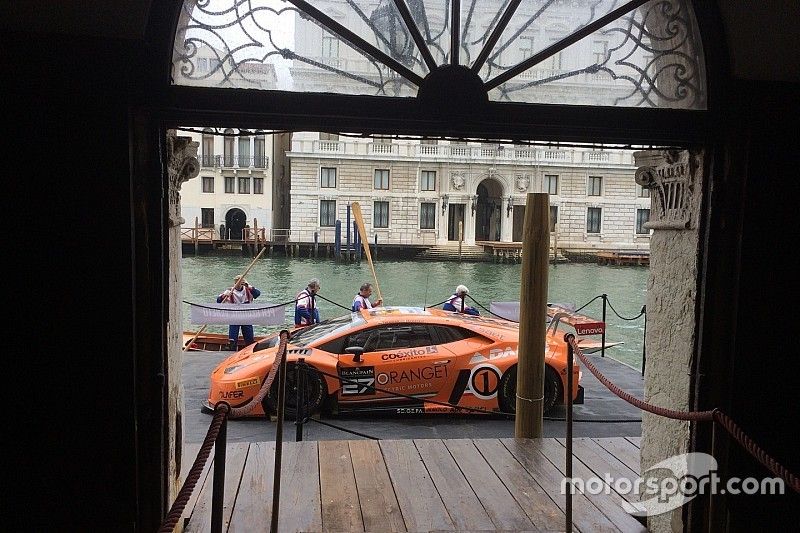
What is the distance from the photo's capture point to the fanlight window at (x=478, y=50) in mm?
2811

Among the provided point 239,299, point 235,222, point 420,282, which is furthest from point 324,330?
point 235,222

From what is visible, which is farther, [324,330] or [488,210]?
[488,210]

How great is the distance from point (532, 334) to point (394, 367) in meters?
2.34

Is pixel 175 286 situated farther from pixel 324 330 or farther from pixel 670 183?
pixel 324 330

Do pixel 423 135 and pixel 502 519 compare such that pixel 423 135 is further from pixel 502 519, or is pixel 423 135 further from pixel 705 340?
pixel 502 519

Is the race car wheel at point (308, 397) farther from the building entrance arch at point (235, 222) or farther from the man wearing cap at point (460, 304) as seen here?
the building entrance arch at point (235, 222)

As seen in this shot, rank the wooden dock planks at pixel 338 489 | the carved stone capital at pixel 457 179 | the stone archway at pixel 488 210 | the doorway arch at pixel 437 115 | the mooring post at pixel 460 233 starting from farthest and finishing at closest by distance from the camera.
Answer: the stone archway at pixel 488 210
the carved stone capital at pixel 457 179
the mooring post at pixel 460 233
the wooden dock planks at pixel 338 489
the doorway arch at pixel 437 115

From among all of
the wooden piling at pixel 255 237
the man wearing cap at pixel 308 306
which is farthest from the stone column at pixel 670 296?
the wooden piling at pixel 255 237

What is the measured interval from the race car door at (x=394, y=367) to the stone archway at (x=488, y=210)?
4004 cm

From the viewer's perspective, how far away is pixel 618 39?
3047 millimetres

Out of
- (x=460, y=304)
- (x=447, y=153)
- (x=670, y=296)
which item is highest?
(x=447, y=153)

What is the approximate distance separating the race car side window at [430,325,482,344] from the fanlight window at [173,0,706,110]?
16.3ft

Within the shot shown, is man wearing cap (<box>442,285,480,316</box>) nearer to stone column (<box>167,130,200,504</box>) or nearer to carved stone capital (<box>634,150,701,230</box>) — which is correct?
carved stone capital (<box>634,150,701,230</box>)

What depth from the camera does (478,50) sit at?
116 inches
